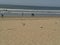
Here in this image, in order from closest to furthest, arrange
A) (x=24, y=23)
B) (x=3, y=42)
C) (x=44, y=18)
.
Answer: (x=3, y=42), (x=24, y=23), (x=44, y=18)

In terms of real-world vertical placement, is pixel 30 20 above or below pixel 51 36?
above

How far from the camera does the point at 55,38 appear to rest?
1314mm

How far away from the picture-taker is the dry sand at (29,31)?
3.96 feet

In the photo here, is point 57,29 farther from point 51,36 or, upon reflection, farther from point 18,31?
point 18,31

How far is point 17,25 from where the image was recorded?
4.36ft

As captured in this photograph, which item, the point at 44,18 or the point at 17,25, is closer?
the point at 17,25

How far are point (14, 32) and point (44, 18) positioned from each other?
468 millimetres

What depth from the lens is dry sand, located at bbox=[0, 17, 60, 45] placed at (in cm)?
121

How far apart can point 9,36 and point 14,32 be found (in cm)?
7

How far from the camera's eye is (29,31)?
4.33 ft

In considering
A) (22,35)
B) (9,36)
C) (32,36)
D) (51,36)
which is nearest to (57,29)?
(51,36)

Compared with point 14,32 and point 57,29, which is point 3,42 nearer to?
point 14,32

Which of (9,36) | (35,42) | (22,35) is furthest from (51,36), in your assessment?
(9,36)

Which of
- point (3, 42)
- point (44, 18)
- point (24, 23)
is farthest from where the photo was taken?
point (44, 18)
